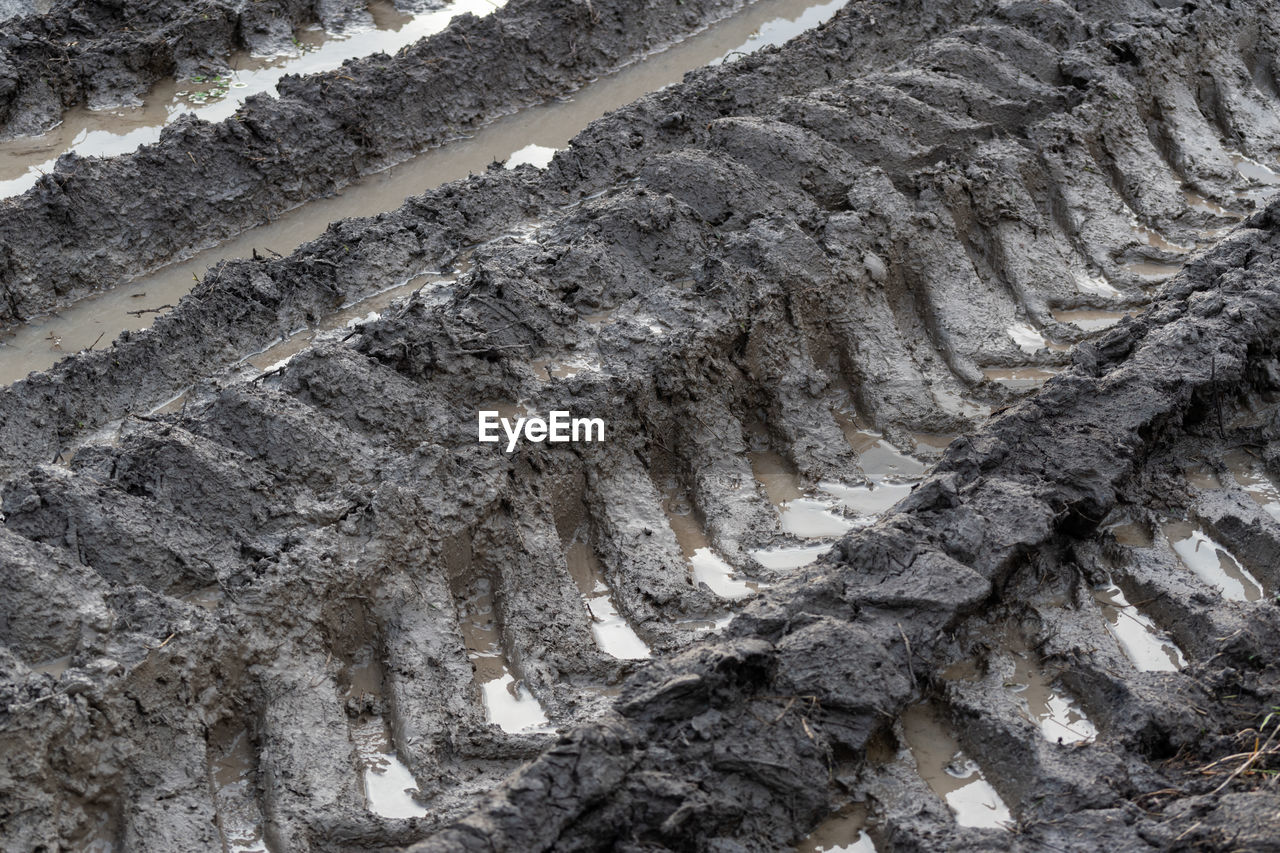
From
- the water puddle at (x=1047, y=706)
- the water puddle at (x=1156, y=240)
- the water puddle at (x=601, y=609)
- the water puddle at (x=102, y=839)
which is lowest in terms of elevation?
the water puddle at (x=1047, y=706)

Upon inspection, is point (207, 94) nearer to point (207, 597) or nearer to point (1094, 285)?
point (207, 597)

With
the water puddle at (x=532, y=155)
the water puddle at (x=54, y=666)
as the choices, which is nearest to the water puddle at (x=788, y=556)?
the water puddle at (x=54, y=666)

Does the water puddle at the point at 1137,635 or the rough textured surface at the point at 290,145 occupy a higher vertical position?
the rough textured surface at the point at 290,145

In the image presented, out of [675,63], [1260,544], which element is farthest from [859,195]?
[675,63]

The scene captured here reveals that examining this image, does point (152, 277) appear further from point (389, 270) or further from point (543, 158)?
point (543, 158)

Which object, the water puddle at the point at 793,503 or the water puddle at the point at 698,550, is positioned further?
the water puddle at the point at 793,503

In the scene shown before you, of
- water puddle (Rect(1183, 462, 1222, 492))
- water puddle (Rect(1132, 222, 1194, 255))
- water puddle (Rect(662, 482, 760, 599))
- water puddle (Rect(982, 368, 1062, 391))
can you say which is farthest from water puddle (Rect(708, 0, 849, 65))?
water puddle (Rect(1183, 462, 1222, 492))

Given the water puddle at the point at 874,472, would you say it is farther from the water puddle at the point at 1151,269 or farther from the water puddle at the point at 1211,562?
the water puddle at the point at 1151,269
